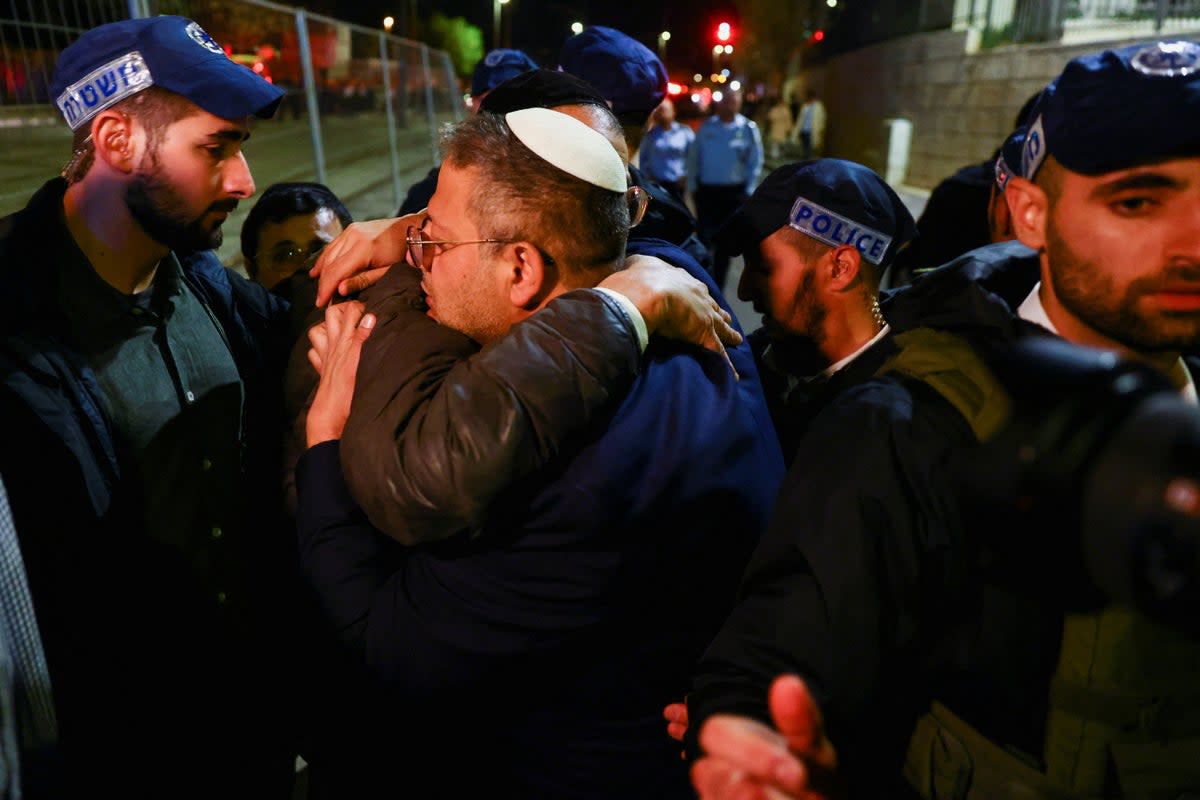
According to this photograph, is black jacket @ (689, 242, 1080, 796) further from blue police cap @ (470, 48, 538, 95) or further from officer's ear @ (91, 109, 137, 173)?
blue police cap @ (470, 48, 538, 95)

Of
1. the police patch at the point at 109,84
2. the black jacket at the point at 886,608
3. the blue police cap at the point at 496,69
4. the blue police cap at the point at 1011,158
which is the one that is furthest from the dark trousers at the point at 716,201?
the black jacket at the point at 886,608

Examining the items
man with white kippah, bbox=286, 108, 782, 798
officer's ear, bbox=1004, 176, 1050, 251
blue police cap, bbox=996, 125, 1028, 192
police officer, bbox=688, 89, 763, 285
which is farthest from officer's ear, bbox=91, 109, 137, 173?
police officer, bbox=688, 89, 763, 285

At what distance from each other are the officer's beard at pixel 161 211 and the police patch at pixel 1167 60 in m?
2.09

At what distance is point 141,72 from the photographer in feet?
6.53

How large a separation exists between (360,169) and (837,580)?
11.5 metres

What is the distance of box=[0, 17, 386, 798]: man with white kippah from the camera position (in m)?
1.62

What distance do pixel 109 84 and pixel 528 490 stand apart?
1.61 metres

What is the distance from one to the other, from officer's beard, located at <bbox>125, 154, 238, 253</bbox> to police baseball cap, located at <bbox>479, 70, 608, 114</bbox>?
33.3 inches

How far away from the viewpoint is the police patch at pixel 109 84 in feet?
6.49

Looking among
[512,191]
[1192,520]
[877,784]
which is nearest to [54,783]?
[512,191]

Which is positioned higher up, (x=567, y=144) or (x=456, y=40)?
(x=456, y=40)

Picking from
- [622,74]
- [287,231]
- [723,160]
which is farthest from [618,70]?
[723,160]

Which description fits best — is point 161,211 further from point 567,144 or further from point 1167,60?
point 1167,60

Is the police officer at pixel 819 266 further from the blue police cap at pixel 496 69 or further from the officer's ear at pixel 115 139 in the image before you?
the blue police cap at pixel 496 69
